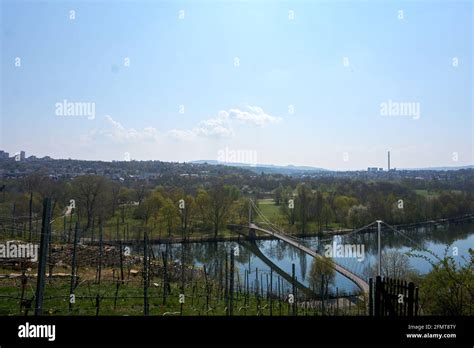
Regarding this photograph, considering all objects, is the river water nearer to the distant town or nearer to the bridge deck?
the bridge deck

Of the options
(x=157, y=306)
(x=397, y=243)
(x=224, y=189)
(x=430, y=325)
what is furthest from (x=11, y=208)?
(x=397, y=243)

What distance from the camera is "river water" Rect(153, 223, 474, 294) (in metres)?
13.9

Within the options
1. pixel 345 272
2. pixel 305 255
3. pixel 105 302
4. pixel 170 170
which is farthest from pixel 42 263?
pixel 170 170

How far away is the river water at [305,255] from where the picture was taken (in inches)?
546

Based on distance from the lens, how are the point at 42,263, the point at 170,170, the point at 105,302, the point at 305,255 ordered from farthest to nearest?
1. the point at 170,170
2. the point at 305,255
3. the point at 105,302
4. the point at 42,263

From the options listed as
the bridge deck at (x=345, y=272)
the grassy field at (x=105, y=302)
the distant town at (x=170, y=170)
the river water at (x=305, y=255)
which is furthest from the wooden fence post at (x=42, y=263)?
the river water at (x=305, y=255)

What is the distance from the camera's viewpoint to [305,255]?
707 inches

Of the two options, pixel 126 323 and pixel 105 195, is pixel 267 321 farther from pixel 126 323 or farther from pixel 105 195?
pixel 105 195

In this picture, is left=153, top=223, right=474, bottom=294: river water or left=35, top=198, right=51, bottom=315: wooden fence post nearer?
left=35, top=198, right=51, bottom=315: wooden fence post

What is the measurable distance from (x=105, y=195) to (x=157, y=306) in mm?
8411

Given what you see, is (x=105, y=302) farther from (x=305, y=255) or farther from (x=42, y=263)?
(x=305, y=255)

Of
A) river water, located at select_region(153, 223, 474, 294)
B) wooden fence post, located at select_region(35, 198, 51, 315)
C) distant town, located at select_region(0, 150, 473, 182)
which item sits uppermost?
distant town, located at select_region(0, 150, 473, 182)

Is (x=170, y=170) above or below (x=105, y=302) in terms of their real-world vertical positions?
above

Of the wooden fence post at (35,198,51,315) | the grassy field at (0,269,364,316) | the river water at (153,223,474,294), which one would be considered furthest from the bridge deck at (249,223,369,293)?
the wooden fence post at (35,198,51,315)
